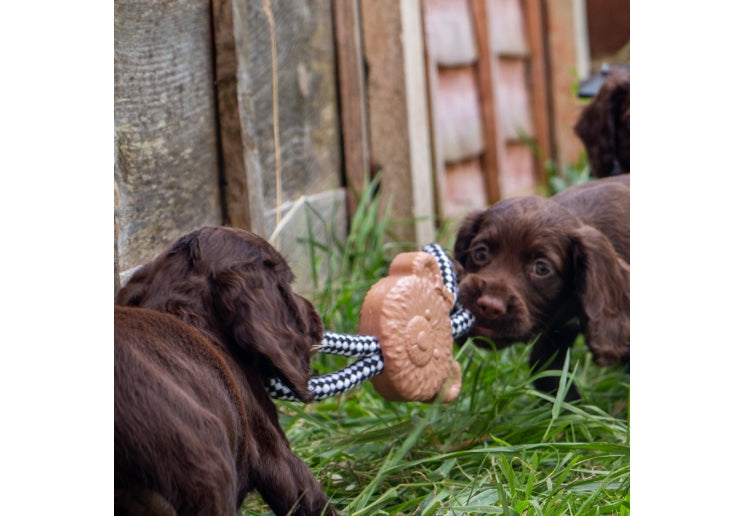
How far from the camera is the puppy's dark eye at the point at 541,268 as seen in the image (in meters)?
2.74

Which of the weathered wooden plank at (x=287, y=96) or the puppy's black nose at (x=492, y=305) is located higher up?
the weathered wooden plank at (x=287, y=96)

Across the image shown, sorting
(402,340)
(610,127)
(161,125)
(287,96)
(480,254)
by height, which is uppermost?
(287,96)

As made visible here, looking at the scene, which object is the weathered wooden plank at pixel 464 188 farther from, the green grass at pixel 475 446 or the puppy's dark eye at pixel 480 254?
the puppy's dark eye at pixel 480 254

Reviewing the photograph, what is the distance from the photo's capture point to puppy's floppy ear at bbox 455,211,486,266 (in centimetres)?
291

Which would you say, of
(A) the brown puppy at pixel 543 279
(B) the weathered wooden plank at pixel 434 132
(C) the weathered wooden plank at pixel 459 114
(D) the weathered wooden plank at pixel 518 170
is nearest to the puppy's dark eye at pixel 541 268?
(A) the brown puppy at pixel 543 279

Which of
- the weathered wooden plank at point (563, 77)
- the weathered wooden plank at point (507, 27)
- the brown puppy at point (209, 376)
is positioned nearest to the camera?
the brown puppy at point (209, 376)

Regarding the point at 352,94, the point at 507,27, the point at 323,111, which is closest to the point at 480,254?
the point at 323,111

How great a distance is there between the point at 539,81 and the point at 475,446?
3.73 m

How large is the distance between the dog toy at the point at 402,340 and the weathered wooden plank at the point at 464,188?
2499 millimetres

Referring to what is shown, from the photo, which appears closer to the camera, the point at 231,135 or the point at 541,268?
the point at 541,268

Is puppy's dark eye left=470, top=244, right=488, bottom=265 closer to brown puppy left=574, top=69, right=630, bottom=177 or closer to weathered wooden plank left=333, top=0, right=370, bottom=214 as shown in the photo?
brown puppy left=574, top=69, right=630, bottom=177

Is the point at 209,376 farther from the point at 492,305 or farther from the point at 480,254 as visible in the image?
the point at 480,254

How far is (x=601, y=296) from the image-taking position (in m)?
2.68

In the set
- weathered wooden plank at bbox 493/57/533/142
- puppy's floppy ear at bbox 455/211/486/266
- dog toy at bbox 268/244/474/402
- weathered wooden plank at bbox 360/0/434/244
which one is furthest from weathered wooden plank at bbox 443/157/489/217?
dog toy at bbox 268/244/474/402
